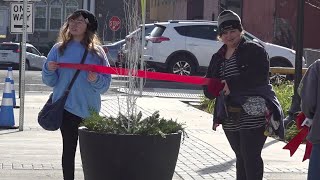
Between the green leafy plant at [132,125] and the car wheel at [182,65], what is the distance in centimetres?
1792

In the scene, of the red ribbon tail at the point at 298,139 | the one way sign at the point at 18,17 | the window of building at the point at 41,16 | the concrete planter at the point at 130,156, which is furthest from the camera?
the window of building at the point at 41,16

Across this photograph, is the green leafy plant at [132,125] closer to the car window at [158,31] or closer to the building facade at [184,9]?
the car window at [158,31]

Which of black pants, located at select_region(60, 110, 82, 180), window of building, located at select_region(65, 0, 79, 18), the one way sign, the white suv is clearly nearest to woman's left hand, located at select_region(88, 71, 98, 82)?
black pants, located at select_region(60, 110, 82, 180)

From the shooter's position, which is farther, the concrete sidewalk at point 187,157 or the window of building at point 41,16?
the window of building at point 41,16

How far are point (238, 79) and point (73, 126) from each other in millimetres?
1585

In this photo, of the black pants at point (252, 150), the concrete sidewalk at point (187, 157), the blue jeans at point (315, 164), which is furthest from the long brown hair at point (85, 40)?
the blue jeans at point (315, 164)

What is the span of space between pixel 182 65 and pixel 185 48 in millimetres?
537

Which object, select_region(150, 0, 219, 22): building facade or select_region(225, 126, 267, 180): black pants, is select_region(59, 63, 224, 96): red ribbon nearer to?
select_region(225, 126, 267, 180): black pants

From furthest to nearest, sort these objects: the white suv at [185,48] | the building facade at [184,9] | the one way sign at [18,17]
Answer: the building facade at [184,9] < the white suv at [185,48] < the one way sign at [18,17]

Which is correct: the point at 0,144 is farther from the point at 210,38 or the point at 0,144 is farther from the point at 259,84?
the point at 210,38

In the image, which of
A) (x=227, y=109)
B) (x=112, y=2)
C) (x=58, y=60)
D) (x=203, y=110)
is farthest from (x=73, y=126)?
(x=112, y=2)

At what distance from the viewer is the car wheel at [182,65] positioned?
24.3m

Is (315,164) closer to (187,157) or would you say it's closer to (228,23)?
(228,23)

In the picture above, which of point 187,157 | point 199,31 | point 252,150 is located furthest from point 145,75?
point 199,31
